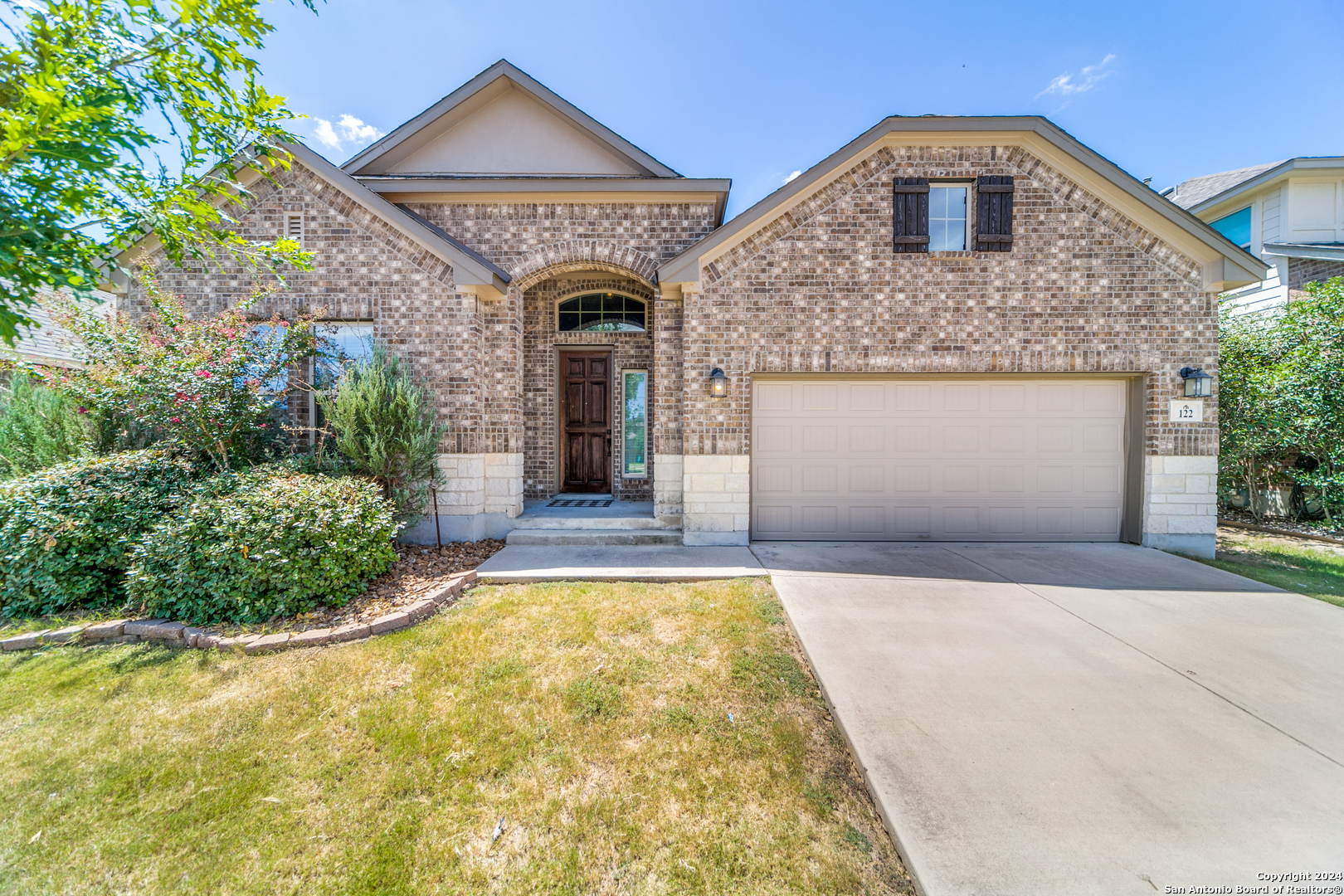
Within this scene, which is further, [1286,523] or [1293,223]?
[1293,223]

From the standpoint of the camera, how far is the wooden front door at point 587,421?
27.7 feet

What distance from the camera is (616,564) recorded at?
18.3 ft

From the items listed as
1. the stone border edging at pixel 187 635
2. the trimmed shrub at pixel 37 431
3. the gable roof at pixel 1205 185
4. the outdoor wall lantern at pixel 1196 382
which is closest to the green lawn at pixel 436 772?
the stone border edging at pixel 187 635

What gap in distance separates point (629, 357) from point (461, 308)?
9.17 feet

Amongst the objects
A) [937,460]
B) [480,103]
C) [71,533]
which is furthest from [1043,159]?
[71,533]

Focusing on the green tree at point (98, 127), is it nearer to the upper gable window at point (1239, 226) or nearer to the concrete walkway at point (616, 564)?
the concrete walkway at point (616, 564)

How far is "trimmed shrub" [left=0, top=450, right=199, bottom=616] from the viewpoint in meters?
4.20

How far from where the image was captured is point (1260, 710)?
9.57ft

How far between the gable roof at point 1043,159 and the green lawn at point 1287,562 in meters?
3.63

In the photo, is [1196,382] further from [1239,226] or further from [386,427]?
[386,427]

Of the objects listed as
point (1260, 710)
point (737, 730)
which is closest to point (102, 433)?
point (737, 730)

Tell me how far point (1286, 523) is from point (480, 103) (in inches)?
615

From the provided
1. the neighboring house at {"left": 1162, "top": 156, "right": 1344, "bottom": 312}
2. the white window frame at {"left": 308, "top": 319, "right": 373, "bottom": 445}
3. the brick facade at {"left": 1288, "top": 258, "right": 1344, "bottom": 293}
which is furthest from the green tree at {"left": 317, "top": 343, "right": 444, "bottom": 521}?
the brick facade at {"left": 1288, "top": 258, "right": 1344, "bottom": 293}

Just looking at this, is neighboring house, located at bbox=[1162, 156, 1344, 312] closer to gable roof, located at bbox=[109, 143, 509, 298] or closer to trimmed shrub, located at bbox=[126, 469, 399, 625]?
Result: gable roof, located at bbox=[109, 143, 509, 298]
